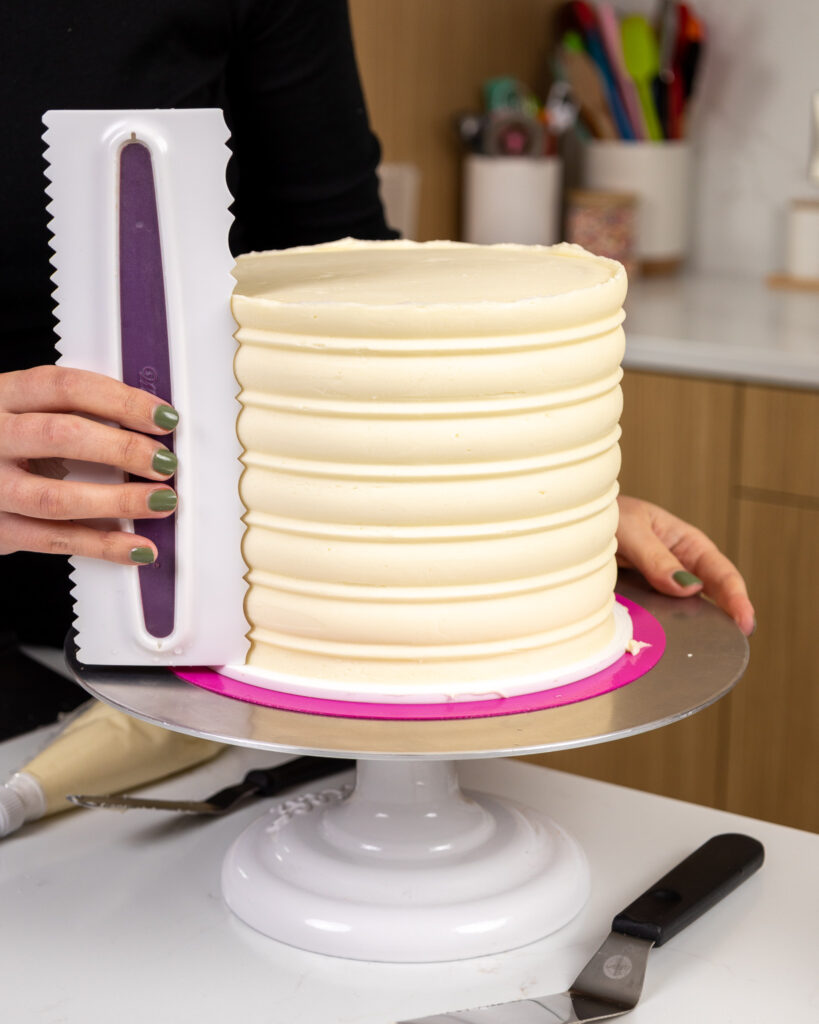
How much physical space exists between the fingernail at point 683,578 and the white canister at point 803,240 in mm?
1575

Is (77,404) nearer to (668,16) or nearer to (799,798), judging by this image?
(799,798)

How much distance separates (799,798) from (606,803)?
1.11 meters

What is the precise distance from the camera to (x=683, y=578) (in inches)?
36.5

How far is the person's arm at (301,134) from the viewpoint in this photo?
1271mm

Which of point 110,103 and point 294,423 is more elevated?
point 110,103

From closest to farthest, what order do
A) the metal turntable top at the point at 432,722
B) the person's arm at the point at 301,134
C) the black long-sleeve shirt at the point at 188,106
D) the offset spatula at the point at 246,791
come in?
the metal turntable top at the point at 432,722 < the offset spatula at the point at 246,791 < the black long-sleeve shirt at the point at 188,106 < the person's arm at the point at 301,134

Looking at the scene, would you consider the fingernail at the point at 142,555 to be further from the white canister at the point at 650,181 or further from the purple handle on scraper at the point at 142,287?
the white canister at the point at 650,181

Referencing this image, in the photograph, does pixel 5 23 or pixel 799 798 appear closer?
pixel 5 23

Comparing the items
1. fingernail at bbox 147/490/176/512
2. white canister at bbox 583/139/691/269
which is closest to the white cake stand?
fingernail at bbox 147/490/176/512

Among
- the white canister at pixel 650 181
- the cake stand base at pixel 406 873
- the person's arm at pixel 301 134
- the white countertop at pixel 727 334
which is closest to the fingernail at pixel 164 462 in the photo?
the cake stand base at pixel 406 873

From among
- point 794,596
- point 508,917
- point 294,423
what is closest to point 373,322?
point 294,423

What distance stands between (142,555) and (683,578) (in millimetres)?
380

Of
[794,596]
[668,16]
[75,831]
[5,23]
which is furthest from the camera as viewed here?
A: [668,16]

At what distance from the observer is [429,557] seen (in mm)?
743
